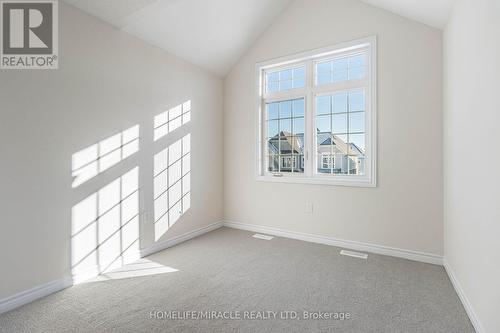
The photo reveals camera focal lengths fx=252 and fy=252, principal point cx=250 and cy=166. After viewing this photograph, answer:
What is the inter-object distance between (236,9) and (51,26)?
1.93 metres

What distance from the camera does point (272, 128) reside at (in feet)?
12.4

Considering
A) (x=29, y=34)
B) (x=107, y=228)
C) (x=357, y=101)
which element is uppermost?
(x=29, y=34)

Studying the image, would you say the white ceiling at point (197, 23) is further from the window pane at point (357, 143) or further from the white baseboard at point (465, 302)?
the white baseboard at point (465, 302)

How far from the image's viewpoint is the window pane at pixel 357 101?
10.1 ft

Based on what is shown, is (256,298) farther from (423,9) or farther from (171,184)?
(423,9)

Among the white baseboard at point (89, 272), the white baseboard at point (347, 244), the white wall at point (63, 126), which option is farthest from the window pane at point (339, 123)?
the white baseboard at point (89, 272)

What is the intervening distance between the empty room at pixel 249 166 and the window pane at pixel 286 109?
0.05ft

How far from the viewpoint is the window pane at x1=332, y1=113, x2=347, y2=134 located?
320 centimetres

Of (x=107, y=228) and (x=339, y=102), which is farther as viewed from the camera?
(x=339, y=102)

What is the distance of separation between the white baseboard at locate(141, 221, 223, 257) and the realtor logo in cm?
201

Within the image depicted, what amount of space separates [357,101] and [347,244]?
69.5 inches

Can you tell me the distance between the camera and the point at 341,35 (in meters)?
3.09

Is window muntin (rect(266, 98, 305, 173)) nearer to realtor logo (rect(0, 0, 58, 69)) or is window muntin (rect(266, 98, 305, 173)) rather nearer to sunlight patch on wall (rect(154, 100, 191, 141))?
Result: sunlight patch on wall (rect(154, 100, 191, 141))

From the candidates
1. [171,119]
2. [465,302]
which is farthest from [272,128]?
[465,302]
